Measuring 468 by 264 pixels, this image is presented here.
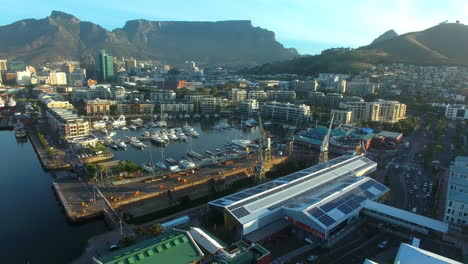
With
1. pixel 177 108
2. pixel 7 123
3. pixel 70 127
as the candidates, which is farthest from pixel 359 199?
pixel 7 123

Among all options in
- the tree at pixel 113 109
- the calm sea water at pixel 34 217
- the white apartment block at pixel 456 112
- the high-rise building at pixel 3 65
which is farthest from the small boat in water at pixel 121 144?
the high-rise building at pixel 3 65

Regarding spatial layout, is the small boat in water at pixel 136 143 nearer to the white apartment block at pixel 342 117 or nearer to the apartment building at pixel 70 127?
the apartment building at pixel 70 127

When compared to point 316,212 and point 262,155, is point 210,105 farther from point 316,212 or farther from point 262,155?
point 316,212

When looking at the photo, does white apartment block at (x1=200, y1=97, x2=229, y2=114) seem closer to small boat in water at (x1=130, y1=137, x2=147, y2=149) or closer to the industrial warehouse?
small boat in water at (x1=130, y1=137, x2=147, y2=149)

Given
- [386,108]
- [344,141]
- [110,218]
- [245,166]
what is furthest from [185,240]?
[386,108]

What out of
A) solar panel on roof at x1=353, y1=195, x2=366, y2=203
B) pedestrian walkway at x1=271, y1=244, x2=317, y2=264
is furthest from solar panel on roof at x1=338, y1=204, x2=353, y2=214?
pedestrian walkway at x1=271, y1=244, x2=317, y2=264
